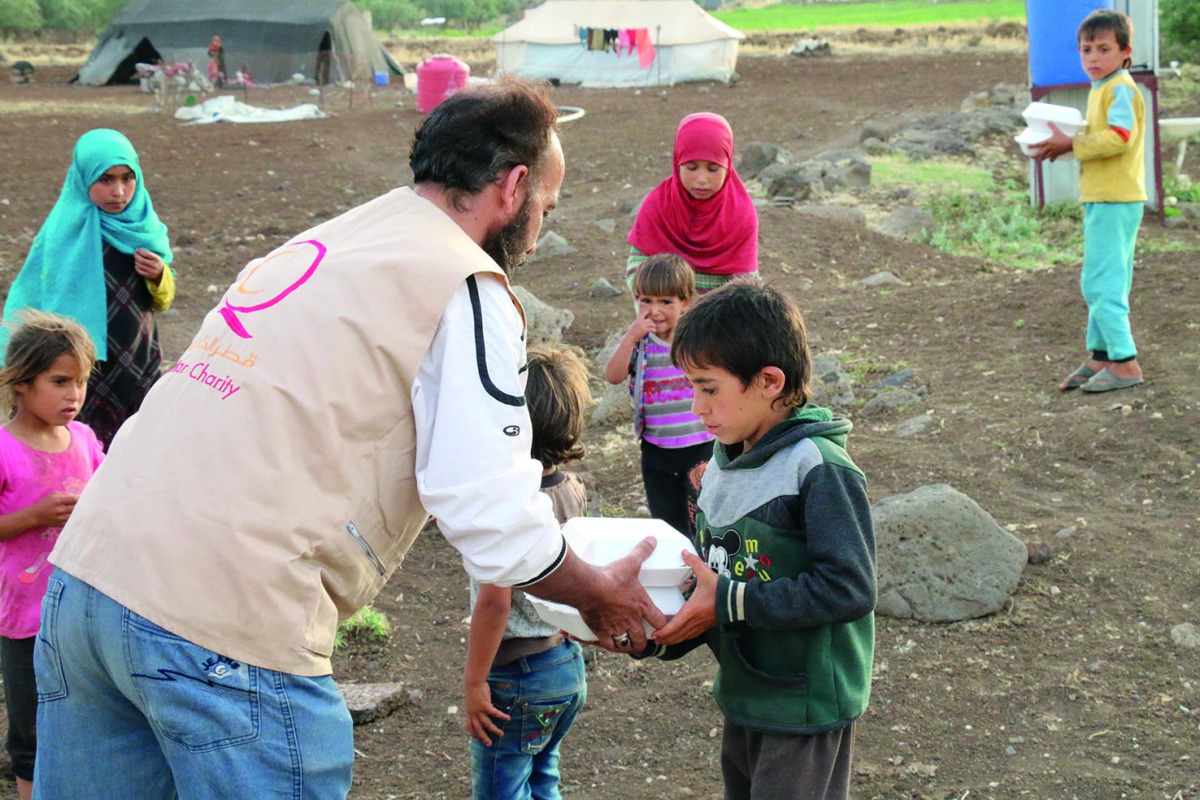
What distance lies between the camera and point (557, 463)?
2854mm

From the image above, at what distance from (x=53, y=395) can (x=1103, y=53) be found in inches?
203

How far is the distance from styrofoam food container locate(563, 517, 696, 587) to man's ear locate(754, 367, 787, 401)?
350 mm

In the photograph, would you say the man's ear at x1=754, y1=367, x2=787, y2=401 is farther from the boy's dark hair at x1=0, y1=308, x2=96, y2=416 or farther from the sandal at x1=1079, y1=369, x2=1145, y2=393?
the sandal at x1=1079, y1=369, x2=1145, y2=393

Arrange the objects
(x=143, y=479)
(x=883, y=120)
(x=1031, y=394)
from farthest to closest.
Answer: (x=883, y=120) → (x=1031, y=394) → (x=143, y=479)

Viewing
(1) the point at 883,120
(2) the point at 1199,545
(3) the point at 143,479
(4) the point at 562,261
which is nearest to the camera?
(3) the point at 143,479

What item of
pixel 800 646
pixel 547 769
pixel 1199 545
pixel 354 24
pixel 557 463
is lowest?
pixel 1199 545

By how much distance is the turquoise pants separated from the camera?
6246 millimetres

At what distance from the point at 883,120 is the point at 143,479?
61.5 ft

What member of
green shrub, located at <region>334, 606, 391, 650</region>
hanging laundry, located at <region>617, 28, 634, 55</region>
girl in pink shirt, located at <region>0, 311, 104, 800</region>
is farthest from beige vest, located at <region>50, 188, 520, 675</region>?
hanging laundry, located at <region>617, 28, 634, 55</region>

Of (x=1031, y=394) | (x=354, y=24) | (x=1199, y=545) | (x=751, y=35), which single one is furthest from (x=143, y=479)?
(x=751, y=35)

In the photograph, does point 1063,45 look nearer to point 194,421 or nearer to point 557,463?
point 557,463

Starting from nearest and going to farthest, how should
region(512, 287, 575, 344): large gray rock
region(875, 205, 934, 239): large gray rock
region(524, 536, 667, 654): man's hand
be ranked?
region(524, 536, 667, 654): man's hand → region(512, 287, 575, 344): large gray rock → region(875, 205, 934, 239): large gray rock

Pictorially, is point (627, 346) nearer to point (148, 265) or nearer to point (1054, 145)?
point (148, 265)

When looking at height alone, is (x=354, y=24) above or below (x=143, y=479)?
above
